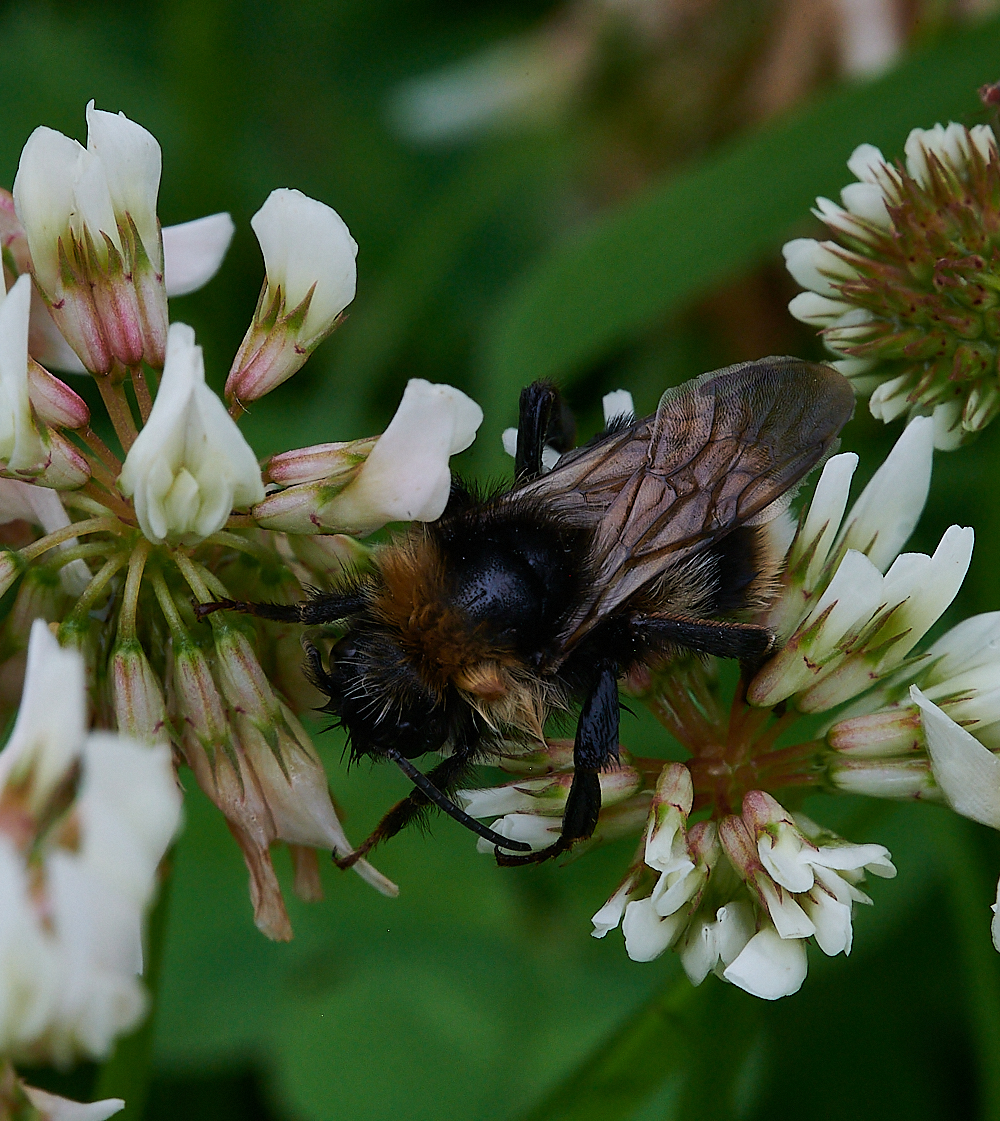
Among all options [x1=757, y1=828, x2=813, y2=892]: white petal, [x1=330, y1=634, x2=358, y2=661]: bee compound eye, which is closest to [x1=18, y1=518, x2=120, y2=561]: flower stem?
[x1=330, y1=634, x2=358, y2=661]: bee compound eye

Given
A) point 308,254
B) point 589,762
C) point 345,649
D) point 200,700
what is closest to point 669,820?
point 589,762

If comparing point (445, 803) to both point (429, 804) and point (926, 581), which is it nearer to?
point (429, 804)

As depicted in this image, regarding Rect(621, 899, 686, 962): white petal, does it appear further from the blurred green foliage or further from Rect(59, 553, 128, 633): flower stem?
the blurred green foliage

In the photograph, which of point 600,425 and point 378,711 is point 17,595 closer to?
point 378,711

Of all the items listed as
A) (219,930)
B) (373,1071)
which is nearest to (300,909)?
(219,930)

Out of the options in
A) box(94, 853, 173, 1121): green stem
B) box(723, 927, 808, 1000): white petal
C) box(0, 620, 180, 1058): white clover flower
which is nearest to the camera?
box(0, 620, 180, 1058): white clover flower

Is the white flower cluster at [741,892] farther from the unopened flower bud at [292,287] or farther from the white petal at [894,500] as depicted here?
the unopened flower bud at [292,287]

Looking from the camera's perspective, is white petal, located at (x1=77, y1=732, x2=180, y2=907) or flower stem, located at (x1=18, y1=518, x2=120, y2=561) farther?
flower stem, located at (x1=18, y1=518, x2=120, y2=561)
